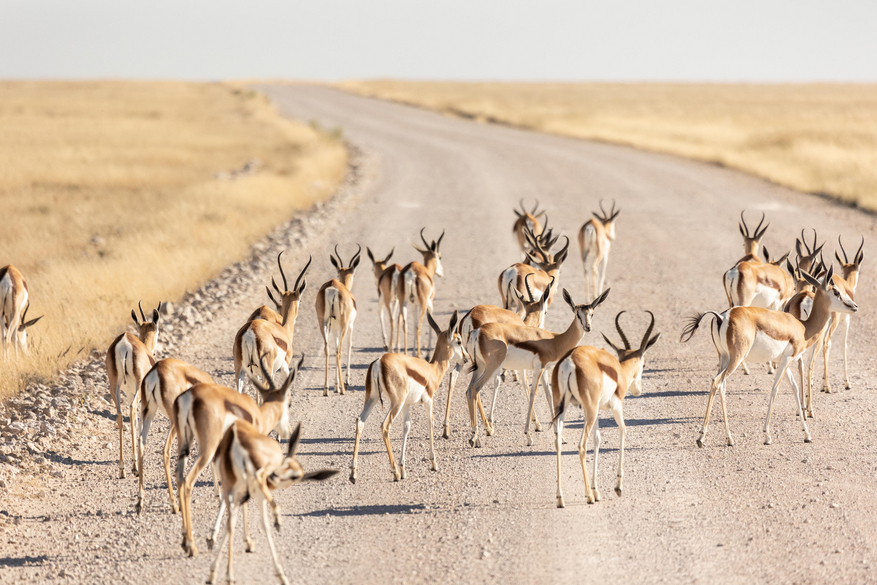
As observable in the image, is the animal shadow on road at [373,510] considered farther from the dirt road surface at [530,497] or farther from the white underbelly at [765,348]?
the white underbelly at [765,348]

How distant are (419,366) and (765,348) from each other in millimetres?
4137

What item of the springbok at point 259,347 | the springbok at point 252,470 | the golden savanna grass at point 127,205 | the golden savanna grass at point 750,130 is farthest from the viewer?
the golden savanna grass at point 750,130

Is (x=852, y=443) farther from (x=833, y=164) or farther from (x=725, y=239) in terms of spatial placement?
(x=833, y=164)

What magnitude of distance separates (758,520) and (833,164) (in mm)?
28934

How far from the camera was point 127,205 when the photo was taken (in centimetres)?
2809

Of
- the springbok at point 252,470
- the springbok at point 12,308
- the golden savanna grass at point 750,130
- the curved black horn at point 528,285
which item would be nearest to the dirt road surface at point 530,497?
the springbok at point 252,470

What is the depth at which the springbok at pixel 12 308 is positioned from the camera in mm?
12391

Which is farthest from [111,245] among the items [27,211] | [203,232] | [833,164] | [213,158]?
[833,164]

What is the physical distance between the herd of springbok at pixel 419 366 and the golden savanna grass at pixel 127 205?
2.73 metres

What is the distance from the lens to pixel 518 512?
8.26 meters

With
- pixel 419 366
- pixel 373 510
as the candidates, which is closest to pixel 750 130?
pixel 419 366

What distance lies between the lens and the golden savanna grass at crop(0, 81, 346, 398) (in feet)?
50.7

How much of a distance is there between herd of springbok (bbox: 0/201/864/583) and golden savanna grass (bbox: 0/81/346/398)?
2.73 m

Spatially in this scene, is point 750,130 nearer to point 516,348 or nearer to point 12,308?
point 516,348
